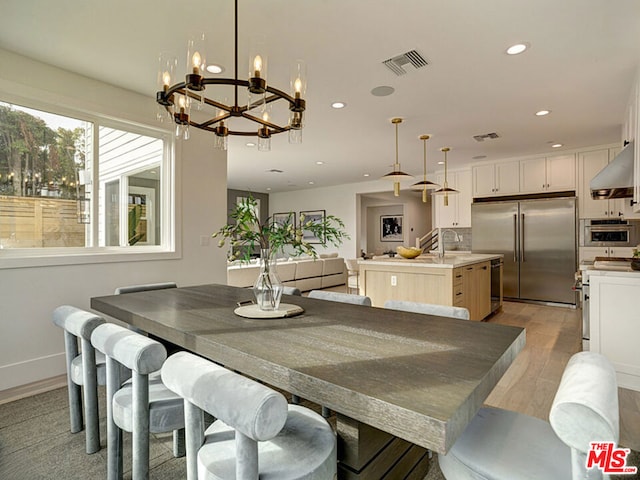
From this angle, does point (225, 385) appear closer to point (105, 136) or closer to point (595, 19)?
point (595, 19)

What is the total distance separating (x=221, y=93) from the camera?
3484mm

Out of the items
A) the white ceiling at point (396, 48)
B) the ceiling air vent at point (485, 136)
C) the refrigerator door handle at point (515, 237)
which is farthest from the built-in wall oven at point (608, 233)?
the ceiling air vent at point (485, 136)

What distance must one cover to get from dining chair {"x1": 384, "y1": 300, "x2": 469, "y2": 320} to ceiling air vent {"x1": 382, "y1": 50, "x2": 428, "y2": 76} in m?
1.97

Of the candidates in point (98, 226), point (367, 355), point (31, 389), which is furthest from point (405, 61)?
point (31, 389)

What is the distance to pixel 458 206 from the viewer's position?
7156 millimetres

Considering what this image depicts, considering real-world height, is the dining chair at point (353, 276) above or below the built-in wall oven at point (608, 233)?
below

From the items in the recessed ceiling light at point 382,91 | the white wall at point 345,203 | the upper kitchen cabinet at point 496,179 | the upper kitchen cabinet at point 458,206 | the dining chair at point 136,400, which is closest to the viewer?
the dining chair at point 136,400

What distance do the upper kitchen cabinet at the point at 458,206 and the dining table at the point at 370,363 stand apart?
19.2ft

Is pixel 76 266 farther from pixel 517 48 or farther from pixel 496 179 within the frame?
pixel 496 179

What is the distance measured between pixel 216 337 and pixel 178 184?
9.04 feet

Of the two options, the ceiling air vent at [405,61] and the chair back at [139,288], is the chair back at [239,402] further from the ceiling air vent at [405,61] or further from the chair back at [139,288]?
the ceiling air vent at [405,61]

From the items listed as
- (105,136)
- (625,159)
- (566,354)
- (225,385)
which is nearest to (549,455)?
(225,385)

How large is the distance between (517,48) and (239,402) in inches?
121

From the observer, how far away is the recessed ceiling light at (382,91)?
3365 millimetres
